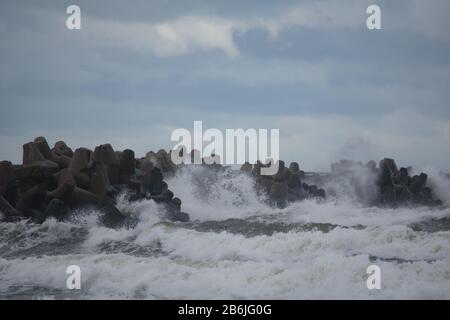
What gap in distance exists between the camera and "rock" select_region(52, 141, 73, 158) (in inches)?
959

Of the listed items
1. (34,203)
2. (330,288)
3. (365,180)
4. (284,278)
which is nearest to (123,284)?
(284,278)

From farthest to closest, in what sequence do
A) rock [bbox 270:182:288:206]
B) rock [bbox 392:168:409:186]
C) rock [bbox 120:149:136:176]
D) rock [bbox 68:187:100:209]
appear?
rock [bbox 392:168:409:186], rock [bbox 270:182:288:206], rock [bbox 120:149:136:176], rock [bbox 68:187:100:209]

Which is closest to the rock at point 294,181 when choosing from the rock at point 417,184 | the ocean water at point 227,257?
the rock at point 417,184

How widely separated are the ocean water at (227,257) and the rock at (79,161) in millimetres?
1818

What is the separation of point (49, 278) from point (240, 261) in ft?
13.8

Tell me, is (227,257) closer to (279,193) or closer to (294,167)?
(279,193)

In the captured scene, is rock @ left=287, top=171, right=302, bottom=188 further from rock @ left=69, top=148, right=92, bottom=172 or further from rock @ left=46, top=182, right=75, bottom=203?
rock @ left=46, top=182, right=75, bottom=203

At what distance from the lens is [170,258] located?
51.1ft

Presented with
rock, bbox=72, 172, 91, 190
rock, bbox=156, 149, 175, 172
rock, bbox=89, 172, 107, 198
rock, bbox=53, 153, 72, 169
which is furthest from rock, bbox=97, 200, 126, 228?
rock, bbox=156, 149, 175, 172

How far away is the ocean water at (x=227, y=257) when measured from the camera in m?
12.3

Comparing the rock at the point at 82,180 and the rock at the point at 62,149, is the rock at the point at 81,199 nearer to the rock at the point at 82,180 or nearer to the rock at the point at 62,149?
the rock at the point at 82,180

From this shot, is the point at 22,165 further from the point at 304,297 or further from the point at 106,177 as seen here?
the point at 304,297

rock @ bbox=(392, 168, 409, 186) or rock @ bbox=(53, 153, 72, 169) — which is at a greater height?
rock @ bbox=(53, 153, 72, 169)

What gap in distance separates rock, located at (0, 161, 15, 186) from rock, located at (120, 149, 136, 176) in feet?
13.0
